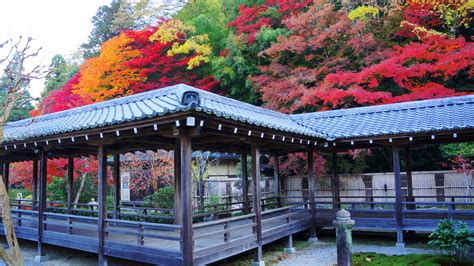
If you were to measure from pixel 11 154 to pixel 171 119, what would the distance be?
889cm

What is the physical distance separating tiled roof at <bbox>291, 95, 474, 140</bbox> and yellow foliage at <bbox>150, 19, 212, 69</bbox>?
10.2 m

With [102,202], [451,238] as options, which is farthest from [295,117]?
[102,202]

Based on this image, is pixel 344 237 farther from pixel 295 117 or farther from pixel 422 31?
pixel 422 31

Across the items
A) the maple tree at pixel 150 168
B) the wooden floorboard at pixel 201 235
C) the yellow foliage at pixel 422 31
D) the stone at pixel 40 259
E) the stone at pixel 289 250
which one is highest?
the yellow foliage at pixel 422 31

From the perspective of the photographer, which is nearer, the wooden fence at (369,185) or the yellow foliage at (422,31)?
the yellow foliage at (422,31)

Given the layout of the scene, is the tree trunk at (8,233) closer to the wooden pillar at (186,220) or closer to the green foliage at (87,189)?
the wooden pillar at (186,220)

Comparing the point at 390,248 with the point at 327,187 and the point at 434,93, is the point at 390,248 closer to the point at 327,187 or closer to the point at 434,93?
the point at 434,93

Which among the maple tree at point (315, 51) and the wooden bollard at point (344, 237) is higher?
the maple tree at point (315, 51)

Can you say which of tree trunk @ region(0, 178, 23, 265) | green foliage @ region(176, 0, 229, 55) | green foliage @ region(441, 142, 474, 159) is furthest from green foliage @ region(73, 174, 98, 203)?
green foliage @ region(441, 142, 474, 159)

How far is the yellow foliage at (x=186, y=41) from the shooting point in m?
21.8

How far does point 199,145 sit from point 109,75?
14485 millimetres

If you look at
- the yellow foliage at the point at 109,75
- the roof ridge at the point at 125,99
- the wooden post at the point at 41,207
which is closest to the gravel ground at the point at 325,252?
the roof ridge at the point at 125,99

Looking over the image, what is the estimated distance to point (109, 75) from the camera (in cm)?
2234

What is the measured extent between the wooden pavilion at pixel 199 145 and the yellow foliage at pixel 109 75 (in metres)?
9.11
